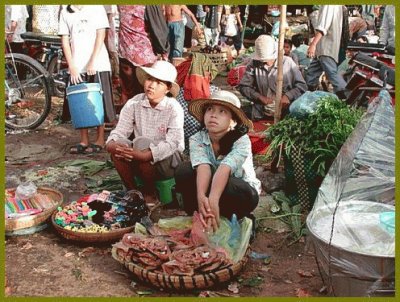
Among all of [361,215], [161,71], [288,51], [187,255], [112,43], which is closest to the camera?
A: [361,215]

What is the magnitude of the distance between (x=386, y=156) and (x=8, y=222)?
261 centimetres

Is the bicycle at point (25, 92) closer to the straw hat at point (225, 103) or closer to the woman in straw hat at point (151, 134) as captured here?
the woman in straw hat at point (151, 134)

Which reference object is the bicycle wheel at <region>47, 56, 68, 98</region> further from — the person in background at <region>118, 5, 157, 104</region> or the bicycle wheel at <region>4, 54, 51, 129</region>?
the person in background at <region>118, 5, 157, 104</region>

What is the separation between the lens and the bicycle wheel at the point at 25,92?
23.0ft

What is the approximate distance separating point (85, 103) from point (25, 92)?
1.80 metres

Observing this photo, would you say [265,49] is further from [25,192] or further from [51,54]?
[51,54]

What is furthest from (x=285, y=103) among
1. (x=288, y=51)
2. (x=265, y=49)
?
(x=288, y=51)

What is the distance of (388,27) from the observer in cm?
799

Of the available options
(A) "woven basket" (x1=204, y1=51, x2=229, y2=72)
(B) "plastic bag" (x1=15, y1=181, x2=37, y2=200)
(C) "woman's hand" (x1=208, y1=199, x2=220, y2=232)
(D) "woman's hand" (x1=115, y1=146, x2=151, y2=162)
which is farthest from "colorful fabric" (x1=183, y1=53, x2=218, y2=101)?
(A) "woven basket" (x1=204, y1=51, x2=229, y2=72)

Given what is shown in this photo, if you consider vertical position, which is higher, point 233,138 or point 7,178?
point 233,138

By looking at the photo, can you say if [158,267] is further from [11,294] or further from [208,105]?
[208,105]

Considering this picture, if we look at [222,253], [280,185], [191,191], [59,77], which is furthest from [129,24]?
[222,253]

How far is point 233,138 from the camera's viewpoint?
400 centimetres

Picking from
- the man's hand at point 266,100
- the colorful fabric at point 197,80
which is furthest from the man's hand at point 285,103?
the colorful fabric at point 197,80
